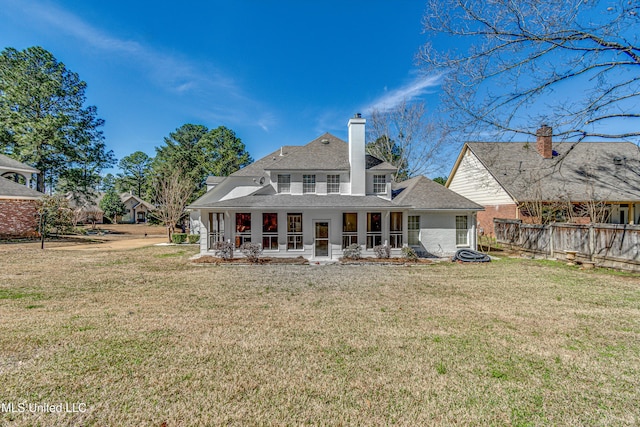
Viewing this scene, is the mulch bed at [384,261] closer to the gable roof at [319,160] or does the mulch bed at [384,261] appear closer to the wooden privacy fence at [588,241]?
the gable roof at [319,160]

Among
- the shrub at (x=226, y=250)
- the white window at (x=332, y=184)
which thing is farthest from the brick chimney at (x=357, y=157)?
the shrub at (x=226, y=250)

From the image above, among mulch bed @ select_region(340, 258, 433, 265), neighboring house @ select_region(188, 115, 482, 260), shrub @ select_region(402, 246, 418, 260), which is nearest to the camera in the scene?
mulch bed @ select_region(340, 258, 433, 265)

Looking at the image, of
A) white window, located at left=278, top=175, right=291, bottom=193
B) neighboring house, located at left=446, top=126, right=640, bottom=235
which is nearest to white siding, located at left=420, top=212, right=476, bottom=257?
neighboring house, located at left=446, top=126, right=640, bottom=235

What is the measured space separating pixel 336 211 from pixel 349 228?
1.12 metres

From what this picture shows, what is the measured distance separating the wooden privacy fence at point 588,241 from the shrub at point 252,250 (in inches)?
568

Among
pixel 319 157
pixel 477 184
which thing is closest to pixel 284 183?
pixel 319 157

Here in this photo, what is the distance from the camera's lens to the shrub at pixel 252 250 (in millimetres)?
12945

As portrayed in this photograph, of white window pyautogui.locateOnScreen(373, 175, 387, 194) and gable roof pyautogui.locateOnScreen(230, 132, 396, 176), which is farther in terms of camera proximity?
white window pyautogui.locateOnScreen(373, 175, 387, 194)

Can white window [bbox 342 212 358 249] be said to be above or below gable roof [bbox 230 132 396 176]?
below

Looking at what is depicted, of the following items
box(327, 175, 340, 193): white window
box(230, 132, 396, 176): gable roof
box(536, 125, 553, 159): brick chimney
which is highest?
box(536, 125, 553, 159): brick chimney

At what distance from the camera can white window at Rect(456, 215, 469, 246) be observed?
15.2m

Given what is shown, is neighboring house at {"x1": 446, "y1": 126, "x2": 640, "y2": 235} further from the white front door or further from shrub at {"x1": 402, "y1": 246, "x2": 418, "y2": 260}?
the white front door

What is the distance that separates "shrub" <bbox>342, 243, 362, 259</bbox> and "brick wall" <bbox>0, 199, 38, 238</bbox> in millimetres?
24262

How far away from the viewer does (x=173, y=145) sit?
4338cm
